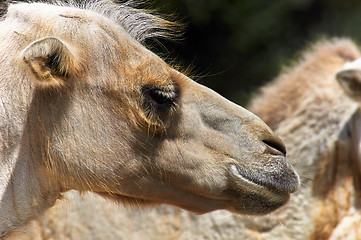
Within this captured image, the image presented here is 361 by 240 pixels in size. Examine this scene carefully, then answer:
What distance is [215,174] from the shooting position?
8.50 ft

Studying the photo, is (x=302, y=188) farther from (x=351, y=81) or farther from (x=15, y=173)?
(x=15, y=173)

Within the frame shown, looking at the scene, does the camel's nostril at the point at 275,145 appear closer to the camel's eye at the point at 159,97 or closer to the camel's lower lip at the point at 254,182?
the camel's lower lip at the point at 254,182

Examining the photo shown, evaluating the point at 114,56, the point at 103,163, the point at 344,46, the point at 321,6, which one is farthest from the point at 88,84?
the point at 321,6

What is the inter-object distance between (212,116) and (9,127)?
93 centimetres

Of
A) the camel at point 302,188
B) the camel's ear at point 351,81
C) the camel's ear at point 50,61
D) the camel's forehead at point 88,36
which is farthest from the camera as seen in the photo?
the camel's ear at point 351,81

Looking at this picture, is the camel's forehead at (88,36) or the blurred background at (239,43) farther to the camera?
the blurred background at (239,43)

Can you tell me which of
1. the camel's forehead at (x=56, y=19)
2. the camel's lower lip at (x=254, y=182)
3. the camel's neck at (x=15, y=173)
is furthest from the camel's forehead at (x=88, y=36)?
the camel's lower lip at (x=254, y=182)

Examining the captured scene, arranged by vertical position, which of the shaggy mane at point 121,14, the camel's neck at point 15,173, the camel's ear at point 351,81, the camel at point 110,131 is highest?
the camel's ear at point 351,81

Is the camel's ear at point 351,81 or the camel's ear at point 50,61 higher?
the camel's ear at point 351,81

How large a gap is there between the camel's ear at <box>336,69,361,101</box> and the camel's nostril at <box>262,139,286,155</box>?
1.66 metres

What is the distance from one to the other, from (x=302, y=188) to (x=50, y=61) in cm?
237

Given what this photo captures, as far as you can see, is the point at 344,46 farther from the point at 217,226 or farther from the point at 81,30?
the point at 81,30

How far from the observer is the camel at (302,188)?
Answer: 381cm

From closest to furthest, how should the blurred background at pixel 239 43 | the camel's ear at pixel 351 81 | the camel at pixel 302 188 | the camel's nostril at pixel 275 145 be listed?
the camel's nostril at pixel 275 145 → the camel at pixel 302 188 → the camel's ear at pixel 351 81 → the blurred background at pixel 239 43
